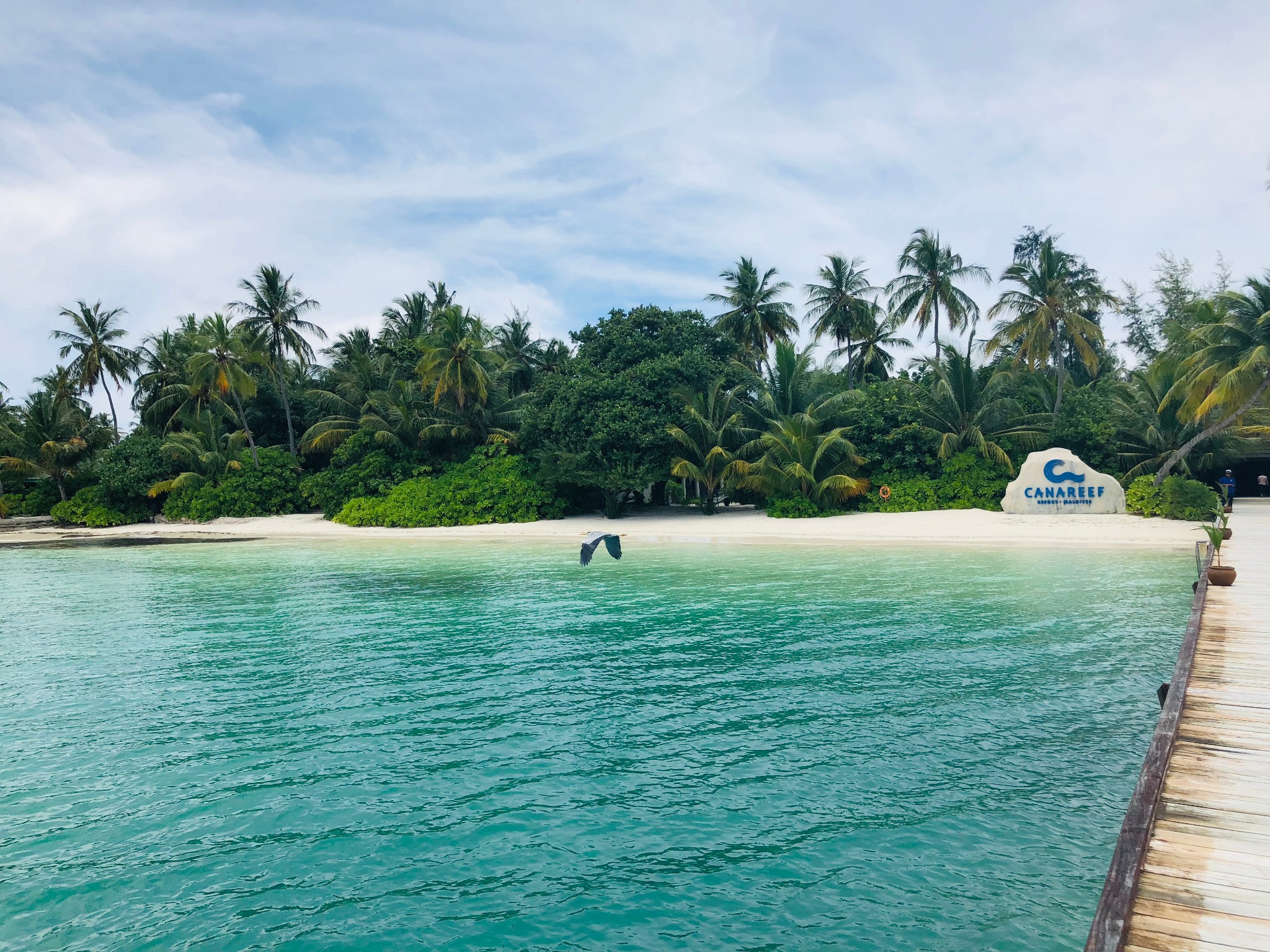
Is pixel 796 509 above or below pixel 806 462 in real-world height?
below

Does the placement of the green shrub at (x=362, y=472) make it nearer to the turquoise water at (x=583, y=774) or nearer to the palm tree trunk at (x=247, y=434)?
the palm tree trunk at (x=247, y=434)

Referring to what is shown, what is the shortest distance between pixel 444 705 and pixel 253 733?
73.6 inches

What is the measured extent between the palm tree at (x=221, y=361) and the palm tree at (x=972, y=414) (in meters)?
29.2

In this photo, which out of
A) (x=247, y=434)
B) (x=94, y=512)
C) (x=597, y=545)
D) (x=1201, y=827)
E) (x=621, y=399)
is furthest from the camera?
(x=94, y=512)

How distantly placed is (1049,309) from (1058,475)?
8887 millimetres

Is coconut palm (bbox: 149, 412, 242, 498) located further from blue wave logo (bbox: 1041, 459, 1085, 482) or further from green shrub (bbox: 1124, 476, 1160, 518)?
green shrub (bbox: 1124, 476, 1160, 518)

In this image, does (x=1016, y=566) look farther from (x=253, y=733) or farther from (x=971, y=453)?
(x=253, y=733)

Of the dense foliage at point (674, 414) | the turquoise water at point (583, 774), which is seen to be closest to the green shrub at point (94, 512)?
the dense foliage at point (674, 414)

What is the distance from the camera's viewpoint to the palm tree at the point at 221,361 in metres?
36.2

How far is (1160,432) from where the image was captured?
28.2 m

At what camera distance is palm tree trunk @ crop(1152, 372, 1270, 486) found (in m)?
24.4

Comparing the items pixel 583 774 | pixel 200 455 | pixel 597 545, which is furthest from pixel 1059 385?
pixel 200 455

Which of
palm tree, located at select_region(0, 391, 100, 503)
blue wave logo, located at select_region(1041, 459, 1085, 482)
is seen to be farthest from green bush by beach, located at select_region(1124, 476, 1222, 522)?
palm tree, located at select_region(0, 391, 100, 503)

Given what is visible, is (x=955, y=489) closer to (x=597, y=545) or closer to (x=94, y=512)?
(x=597, y=545)
